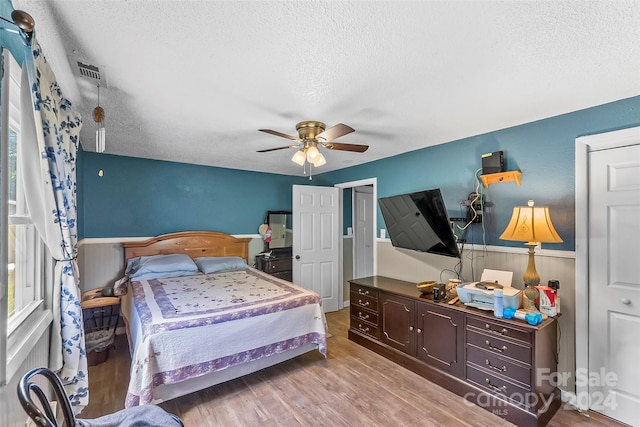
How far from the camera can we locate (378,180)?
391 cm

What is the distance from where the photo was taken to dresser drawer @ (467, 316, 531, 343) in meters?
2.02

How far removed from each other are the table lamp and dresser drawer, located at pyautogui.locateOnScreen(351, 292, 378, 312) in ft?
4.71

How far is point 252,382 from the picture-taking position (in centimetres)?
255

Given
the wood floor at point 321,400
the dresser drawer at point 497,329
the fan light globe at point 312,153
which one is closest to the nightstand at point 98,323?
the wood floor at point 321,400

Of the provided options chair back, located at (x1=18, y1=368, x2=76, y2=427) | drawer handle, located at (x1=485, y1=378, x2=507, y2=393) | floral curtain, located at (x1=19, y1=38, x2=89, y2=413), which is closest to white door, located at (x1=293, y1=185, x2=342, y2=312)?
drawer handle, located at (x1=485, y1=378, x2=507, y2=393)

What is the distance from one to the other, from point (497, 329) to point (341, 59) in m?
2.24

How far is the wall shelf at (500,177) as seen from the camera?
8.18 feet

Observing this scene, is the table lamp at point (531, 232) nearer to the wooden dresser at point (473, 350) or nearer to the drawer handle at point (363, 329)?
the wooden dresser at point (473, 350)

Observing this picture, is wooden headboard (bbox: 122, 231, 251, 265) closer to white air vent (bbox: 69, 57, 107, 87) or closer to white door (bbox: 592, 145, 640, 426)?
white air vent (bbox: 69, 57, 107, 87)

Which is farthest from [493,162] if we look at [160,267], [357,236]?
[160,267]

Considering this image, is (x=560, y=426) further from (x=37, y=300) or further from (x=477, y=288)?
(x=37, y=300)

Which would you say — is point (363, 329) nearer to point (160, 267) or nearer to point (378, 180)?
point (378, 180)

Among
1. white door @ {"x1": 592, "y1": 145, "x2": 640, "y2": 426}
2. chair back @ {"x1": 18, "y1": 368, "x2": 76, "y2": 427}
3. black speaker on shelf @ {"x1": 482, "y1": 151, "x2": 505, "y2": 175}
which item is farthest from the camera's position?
black speaker on shelf @ {"x1": 482, "y1": 151, "x2": 505, "y2": 175}

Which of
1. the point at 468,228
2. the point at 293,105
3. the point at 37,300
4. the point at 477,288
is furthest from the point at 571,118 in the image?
the point at 37,300
